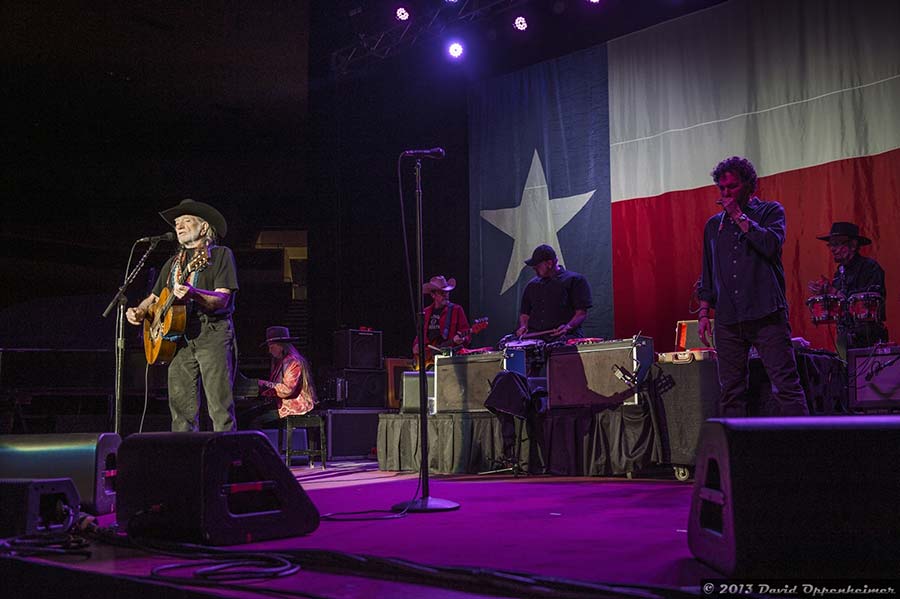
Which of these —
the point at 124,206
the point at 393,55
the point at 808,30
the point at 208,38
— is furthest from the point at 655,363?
the point at 124,206

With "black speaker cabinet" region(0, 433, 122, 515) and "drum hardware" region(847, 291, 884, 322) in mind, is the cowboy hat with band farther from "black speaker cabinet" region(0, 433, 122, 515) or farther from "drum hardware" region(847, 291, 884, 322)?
"black speaker cabinet" region(0, 433, 122, 515)

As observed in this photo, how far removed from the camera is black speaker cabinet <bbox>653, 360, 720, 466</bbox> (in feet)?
18.9

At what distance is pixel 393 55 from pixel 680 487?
20.9ft

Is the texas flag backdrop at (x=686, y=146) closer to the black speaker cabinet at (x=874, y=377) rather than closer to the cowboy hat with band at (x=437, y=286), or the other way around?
the black speaker cabinet at (x=874, y=377)

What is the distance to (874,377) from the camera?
6223 millimetres

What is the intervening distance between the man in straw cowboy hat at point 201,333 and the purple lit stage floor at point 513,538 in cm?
81

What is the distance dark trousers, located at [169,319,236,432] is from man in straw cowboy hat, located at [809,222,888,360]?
15.9ft

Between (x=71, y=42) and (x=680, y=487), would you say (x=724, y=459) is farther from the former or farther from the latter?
(x=71, y=42)

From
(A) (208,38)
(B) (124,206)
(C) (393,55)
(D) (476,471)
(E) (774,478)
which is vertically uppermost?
(A) (208,38)

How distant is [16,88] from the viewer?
457 inches

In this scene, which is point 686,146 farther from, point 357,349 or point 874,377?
point 357,349

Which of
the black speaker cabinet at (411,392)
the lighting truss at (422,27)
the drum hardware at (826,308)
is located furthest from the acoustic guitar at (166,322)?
the lighting truss at (422,27)

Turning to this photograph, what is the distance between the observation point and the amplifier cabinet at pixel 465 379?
277 inches

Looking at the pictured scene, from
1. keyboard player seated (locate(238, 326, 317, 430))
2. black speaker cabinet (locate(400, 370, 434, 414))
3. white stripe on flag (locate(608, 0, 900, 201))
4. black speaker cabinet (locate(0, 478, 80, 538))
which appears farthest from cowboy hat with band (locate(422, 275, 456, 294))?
black speaker cabinet (locate(0, 478, 80, 538))
